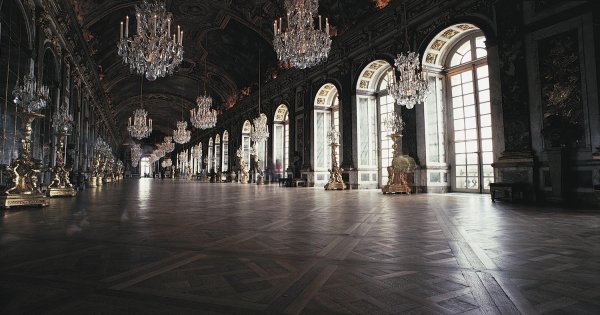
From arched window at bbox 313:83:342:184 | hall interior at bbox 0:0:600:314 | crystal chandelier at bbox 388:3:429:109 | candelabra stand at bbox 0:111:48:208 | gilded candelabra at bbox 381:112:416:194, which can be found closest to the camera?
hall interior at bbox 0:0:600:314

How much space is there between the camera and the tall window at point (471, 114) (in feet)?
29.1

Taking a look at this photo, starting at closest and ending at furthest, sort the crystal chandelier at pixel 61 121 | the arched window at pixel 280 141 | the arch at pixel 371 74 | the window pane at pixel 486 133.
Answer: the crystal chandelier at pixel 61 121 < the window pane at pixel 486 133 < the arch at pixel 371 74 < the arched window at pixel 280 141

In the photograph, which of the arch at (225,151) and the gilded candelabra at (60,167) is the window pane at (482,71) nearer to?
the gilded candelabra at (60,167)

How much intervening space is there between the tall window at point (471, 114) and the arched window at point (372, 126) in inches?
109

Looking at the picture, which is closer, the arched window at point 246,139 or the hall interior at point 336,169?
the hall interior at point 336,169

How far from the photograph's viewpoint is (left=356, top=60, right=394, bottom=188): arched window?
1233cm

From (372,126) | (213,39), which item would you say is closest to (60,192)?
(372,126)

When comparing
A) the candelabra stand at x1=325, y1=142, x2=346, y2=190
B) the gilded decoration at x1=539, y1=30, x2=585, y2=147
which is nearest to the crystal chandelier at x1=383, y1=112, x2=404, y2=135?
the candelabra stand at x1=325, y1=142, x2=346, y2=190

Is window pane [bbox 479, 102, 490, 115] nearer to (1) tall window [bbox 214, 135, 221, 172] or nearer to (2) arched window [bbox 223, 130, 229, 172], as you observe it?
(2) arched window [bbox 223, 130, 229, 172]

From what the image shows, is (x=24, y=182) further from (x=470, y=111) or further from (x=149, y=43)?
(x=470, y=111)

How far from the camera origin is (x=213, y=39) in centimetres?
1905


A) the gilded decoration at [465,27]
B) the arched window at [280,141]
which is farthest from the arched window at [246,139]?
the gilded decoration at [465,27]

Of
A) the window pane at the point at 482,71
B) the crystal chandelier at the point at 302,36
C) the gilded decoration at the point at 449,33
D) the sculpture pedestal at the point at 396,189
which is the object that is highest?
the gilded decoration at the point at 449,33

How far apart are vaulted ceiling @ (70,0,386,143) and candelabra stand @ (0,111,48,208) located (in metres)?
8.68
